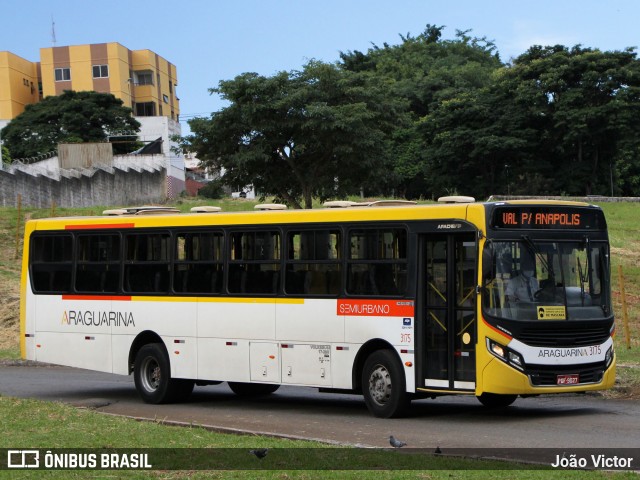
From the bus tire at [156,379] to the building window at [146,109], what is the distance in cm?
8973

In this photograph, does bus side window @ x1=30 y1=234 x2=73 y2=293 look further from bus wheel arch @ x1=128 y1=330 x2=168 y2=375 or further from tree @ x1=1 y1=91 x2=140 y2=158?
tree @ x1=1 y1=91 x2=140 y2=158

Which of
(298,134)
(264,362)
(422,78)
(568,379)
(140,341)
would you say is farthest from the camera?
(422,78)

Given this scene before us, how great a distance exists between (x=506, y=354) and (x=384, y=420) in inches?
77.8

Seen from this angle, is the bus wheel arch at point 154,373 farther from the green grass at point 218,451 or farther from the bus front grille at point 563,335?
the bus front grille at point 563,335

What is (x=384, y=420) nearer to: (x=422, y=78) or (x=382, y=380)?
(x=382, y=380)

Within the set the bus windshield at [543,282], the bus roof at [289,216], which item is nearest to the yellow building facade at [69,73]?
the bus roof at [289,216]

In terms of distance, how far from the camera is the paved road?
12438 millimetres

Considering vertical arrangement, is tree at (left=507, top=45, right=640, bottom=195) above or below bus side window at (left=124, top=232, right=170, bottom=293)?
above

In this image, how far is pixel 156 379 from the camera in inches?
707

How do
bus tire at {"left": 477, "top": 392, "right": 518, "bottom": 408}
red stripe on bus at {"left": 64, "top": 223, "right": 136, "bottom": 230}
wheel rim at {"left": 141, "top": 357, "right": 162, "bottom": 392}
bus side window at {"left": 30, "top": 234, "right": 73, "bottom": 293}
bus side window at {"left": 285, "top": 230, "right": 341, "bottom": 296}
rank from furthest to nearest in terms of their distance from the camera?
bus side window at {"left": 30, "top": 234, "right": 73, "bottom": 293} → red stripe on bus at {"left": 64, "top": 223, "right": 136, "bottom": 230} → wheel rim at {"left": 141, "top": 357, "right": 162, "bottom": 392} → bus tire at {"left": 477, "top": 392, "right": 518, "bottom": 408} → bus side window at {"left": 285, "top": 230, "right": 341, "bottom": 296}

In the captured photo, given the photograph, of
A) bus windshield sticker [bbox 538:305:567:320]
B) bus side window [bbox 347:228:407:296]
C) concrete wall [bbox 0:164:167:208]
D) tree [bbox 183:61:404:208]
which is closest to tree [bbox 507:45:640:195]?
tree [bbox 183:61:404:208]

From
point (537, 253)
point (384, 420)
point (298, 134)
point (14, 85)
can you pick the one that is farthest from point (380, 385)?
point (14, 85)

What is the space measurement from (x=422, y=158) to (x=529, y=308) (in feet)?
213

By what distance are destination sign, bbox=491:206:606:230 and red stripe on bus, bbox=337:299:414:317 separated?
1630 mm
